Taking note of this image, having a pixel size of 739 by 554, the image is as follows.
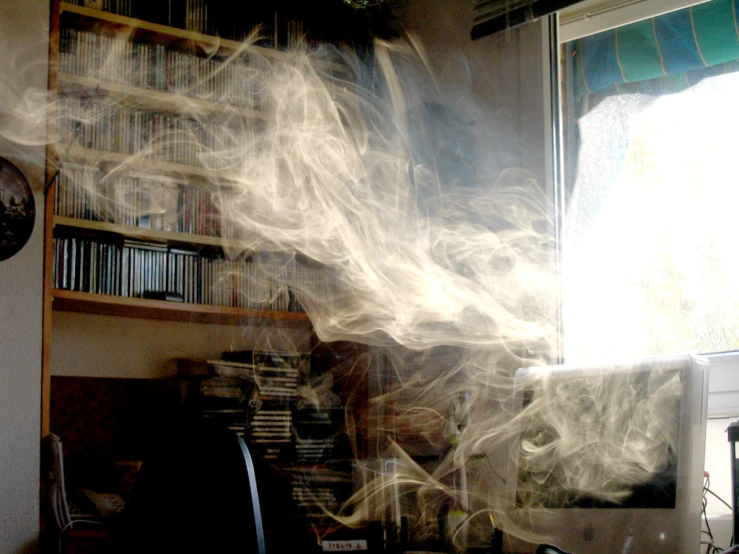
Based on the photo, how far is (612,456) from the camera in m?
1.76

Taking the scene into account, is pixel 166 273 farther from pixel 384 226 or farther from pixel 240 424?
pixel 384 226

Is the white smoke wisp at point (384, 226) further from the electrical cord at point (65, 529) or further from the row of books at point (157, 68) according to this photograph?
the electrical cord at point (65, 529)

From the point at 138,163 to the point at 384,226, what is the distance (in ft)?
2.94

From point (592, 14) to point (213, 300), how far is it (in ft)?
5.63

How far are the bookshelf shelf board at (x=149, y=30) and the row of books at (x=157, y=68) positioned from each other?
0.03 metres

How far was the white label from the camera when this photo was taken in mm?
2164

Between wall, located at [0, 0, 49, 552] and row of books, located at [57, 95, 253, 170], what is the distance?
201mm

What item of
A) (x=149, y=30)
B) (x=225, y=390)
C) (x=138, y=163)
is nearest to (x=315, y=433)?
(x=225, y=390)

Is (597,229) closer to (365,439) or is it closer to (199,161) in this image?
(365,439)

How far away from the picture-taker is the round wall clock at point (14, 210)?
7.11 feet

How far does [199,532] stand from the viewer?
4.33 ft

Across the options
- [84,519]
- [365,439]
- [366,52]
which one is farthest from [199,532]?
[366,52]

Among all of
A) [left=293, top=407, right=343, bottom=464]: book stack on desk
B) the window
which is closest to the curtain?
the window

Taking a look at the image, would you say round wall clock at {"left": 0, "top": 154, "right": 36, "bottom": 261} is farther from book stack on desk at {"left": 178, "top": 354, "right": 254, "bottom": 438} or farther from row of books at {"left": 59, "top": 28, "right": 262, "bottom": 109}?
book stack on desk at {"left": 178, "top": 354, "right": 254, "bottom": 438}
